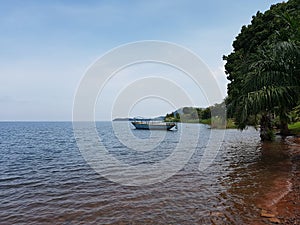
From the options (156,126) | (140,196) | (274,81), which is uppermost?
(274,81)

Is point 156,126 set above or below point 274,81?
below

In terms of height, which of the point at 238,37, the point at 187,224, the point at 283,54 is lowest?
the point at 187,224

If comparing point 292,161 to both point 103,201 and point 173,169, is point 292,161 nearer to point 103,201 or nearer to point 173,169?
point 173,169

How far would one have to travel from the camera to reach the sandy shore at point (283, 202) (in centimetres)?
621

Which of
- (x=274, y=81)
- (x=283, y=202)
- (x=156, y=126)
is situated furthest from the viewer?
(x=156, y=126)

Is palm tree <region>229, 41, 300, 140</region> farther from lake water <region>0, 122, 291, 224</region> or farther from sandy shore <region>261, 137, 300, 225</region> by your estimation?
sandy shore <region>261, 137, 300, 225</region>

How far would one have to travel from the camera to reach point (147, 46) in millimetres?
14539

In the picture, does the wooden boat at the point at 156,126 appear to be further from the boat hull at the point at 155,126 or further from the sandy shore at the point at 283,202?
the sandy shore at the point at 283,202

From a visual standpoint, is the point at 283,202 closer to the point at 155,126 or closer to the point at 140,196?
the point at 140,196

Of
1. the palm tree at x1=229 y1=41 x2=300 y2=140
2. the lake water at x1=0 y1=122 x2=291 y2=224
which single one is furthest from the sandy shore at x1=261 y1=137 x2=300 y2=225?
the palm tree at x1=229 y1=41 x2=300 y2=140

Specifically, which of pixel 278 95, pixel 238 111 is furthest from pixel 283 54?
pixel 238 111

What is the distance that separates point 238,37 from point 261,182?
2153cm

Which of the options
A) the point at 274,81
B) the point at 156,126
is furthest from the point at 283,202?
Answer: the point at 156,126

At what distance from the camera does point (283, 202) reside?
24.4ft
